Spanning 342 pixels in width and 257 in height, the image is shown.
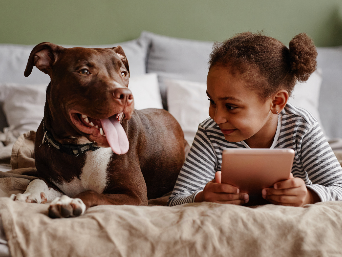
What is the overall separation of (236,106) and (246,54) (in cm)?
23

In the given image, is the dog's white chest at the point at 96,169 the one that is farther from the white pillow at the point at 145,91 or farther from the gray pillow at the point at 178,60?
the gray pillow at the point at 178,60

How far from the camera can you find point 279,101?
1692 mm

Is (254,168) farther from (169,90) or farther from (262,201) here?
(169,90)

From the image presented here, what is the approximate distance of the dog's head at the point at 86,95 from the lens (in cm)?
154

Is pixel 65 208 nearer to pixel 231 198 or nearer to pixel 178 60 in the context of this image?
pixel 231 198

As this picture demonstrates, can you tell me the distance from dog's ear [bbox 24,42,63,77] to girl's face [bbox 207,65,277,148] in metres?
0.72

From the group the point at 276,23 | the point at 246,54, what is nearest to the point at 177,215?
the point at 246,54

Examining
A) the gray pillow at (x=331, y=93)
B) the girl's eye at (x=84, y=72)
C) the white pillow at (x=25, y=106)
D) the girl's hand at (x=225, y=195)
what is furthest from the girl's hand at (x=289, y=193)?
the gray pillow at (x=331, y=93)

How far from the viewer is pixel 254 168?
4.46ft

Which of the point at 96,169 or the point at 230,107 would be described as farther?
the point at 96,169

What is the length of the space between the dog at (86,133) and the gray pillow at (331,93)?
2181 millimetres

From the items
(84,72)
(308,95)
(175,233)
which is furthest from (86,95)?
(308,95)

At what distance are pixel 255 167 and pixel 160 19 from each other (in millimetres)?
2659

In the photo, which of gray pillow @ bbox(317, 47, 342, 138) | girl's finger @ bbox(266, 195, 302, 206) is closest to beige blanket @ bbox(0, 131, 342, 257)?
girl's finger @ bbox(266, 195, 302, 206)
